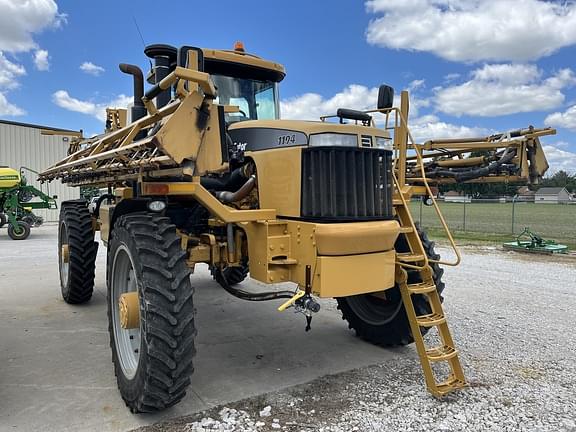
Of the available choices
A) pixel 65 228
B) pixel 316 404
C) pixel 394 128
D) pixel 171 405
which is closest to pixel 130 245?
pixel 171 405

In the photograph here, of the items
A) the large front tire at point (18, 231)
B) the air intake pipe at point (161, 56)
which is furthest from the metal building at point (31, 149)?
the air intake pipe at point (161, 56)

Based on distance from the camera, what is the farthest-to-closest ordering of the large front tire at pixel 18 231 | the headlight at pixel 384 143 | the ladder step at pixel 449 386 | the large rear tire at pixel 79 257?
1. the large front tire at pixel 18 231
2. the large rear tire at pixel 79 257
3. the headlight at pixel 384 143
4. the ladder step at pixel 449 386

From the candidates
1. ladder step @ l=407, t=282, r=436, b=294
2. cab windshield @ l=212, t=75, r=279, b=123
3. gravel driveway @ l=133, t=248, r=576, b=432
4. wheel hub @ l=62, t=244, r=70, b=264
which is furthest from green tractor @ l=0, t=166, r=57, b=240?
ladder step @ l=407, t=282, r=436, b=294

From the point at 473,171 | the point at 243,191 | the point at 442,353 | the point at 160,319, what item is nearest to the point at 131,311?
the point at 160,319

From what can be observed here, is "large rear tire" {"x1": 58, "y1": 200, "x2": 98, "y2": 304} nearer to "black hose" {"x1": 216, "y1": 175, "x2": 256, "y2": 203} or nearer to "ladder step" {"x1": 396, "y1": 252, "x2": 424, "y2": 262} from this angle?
"black hose" {"x1": 216, "y1": 175, "x2": 256, "y2": 203}

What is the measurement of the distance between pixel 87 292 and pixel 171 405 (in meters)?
3.61

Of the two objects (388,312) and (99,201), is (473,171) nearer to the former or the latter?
(388,312)

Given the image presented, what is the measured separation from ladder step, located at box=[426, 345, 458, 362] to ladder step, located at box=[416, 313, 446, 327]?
20 centimetres

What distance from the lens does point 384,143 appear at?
12.5 feet

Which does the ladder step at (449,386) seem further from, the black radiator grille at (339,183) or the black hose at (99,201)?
the black hose at (99,201)

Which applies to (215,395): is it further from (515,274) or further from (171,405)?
(515,274)

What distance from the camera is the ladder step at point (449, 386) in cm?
359

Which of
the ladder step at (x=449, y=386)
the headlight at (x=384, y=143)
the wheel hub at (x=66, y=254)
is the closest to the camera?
the ladder step at (x=449, y=386)

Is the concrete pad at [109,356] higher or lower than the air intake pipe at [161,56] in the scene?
lower
